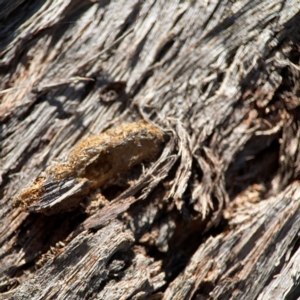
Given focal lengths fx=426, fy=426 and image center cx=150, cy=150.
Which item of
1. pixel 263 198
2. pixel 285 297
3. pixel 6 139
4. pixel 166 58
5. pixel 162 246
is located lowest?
pixel 285 297

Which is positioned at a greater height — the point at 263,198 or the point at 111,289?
the point at 111,289

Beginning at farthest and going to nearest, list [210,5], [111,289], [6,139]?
[210,5] < [6,139] < [111,289]

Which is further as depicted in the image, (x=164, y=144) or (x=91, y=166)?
(x=164, y=144)

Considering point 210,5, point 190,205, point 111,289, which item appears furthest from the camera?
point 210,5

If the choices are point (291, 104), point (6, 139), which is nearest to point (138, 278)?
point (6, 139)

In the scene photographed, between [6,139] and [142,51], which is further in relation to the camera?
[142,51]

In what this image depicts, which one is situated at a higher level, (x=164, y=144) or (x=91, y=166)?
(x=91, y=166)

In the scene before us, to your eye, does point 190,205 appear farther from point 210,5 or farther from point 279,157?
point 210,5
